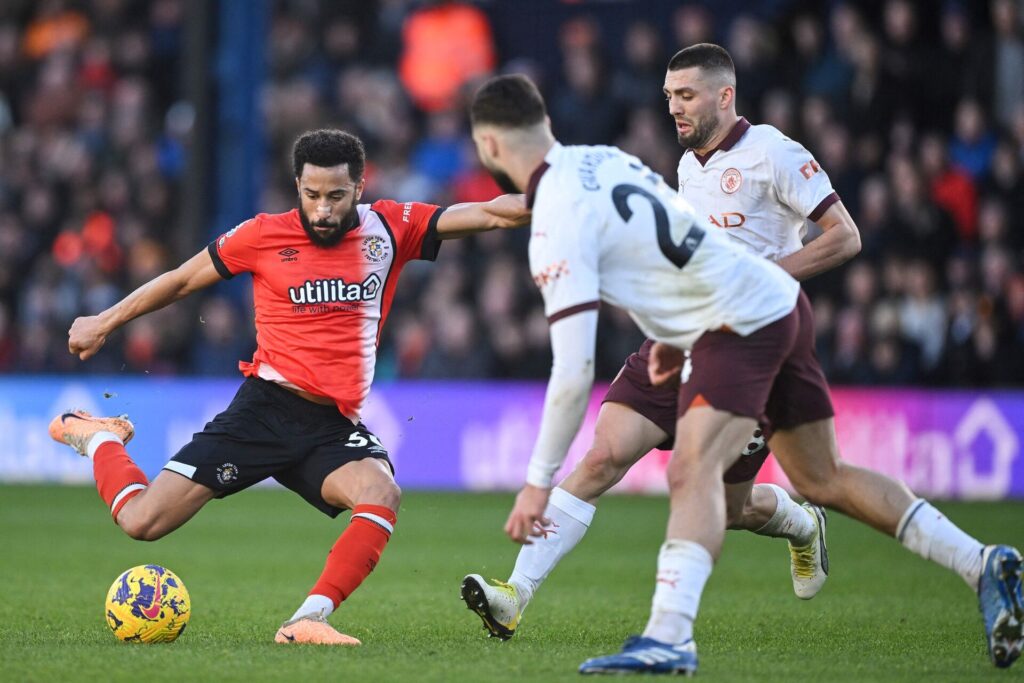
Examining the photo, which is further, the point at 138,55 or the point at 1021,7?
the point at 138,55

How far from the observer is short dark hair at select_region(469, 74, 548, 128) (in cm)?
550

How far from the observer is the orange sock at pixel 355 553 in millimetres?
6582

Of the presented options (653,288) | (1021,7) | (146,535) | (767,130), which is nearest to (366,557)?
(146,535)

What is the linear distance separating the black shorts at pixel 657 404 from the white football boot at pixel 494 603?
3.24 feet

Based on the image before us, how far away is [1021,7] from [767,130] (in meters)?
10.7

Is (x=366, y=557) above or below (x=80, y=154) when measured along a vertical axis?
below

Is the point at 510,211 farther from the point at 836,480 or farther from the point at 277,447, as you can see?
the point at 836,480

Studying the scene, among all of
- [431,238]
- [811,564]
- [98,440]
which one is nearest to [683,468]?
[431,238]

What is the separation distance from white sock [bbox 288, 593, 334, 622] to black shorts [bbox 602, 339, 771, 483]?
159 cm

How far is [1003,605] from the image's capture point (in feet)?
19.0

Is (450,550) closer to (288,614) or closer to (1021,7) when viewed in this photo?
(288,614)

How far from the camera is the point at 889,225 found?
15.1m

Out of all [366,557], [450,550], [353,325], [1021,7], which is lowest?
[450,550]

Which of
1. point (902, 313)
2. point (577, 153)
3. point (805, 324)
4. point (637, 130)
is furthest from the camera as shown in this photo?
point (637, 130)
